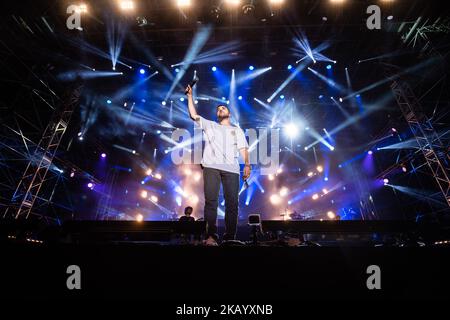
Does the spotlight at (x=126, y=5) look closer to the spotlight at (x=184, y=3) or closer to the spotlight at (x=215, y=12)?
the spotlight at (x=184, y=3)

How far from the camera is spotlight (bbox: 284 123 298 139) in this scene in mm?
14855

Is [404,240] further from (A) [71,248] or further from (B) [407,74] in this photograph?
(B) [407,74]

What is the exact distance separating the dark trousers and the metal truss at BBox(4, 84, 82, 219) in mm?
7236

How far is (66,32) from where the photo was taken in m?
8.68

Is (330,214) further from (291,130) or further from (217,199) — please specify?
(217,199)

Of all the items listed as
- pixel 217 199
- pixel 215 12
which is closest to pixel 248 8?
pixel 215 12

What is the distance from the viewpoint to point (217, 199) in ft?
11.1

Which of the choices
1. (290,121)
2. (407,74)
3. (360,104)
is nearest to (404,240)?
(407,74)

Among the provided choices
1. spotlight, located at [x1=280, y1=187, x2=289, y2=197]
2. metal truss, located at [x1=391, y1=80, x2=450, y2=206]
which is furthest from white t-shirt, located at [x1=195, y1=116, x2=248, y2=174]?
spotlight, located at [x1=280, y1=187, x2=289, y2=197]

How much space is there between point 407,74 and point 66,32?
1280 centimetres

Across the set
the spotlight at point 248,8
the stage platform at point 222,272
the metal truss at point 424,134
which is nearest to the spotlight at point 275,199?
the metal truss at point 424,134

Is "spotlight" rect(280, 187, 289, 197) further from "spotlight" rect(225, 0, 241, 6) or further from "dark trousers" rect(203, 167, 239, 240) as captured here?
"dark trousers" rect(203, 167, 239, 240)

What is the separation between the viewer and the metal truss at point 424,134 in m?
7.95

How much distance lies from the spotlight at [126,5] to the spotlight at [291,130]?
10.2 m
